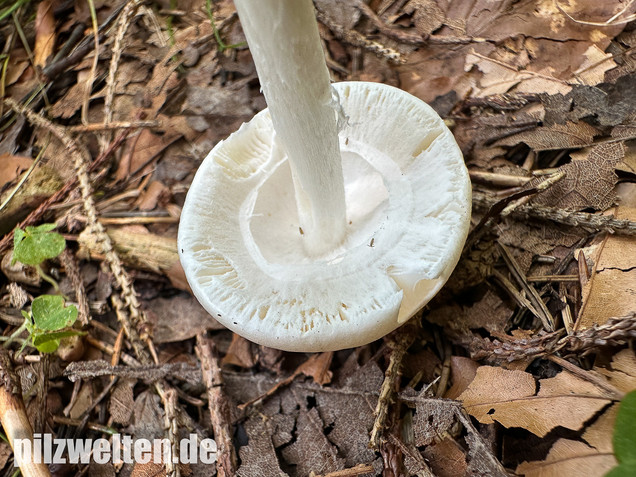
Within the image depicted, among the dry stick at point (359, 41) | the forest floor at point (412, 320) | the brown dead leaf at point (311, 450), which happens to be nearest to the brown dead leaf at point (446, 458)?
the forest floor at point (412, 320)

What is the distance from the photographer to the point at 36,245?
90.9 inches

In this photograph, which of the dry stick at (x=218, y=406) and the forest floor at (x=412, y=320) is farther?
the dry stick at (x=218, y=406)

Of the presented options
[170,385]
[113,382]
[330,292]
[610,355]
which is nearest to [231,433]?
[170,385]

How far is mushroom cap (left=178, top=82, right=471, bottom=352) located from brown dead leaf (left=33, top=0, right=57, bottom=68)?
6.33ft

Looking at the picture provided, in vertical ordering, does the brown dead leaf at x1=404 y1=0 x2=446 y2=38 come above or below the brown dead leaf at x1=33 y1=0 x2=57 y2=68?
below

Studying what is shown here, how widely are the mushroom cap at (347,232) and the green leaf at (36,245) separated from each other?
2.60ft

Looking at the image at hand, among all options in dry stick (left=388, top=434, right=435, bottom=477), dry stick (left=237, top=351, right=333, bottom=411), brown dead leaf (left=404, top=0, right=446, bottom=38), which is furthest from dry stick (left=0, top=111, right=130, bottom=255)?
dry stick (left=388, top=434, right=435, bottom=477)

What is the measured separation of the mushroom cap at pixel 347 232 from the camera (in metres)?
1.73

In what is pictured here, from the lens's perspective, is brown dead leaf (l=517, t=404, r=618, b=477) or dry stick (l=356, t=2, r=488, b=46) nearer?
brown dead leaf (l=517, t=404, r=618, b=477)

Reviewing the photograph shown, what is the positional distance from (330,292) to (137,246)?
3.97 feet

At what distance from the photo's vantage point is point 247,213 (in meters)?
2.11

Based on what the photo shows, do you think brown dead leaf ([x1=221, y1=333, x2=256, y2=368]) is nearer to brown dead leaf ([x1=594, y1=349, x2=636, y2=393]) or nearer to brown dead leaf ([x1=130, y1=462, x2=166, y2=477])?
brown dead leaf ([x1=130, y1=462, x2=166, y2=477])

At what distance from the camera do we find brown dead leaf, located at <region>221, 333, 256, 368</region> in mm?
2262

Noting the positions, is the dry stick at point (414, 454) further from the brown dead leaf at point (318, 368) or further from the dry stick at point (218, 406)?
the dry stick at point (218, 406)
